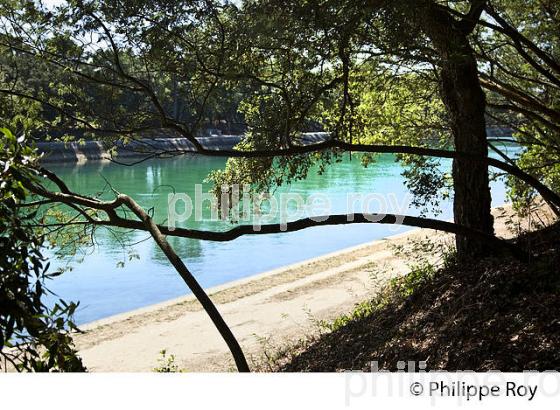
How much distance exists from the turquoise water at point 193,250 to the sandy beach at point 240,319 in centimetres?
64

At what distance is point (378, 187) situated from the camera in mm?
15219

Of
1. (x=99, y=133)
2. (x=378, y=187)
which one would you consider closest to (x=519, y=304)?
(x=99, y=133)

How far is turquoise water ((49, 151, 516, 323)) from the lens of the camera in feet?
26.6

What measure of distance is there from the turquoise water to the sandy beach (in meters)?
0.64

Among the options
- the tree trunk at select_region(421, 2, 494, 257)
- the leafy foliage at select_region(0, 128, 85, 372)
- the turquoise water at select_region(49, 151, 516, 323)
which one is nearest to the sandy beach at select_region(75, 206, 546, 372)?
the turquoise water at select_region(49, 151, 516, 323)

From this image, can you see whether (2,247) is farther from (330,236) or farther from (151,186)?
(151,186)

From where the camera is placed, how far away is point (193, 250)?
34.0 feet

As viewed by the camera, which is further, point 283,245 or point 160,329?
point 283,245

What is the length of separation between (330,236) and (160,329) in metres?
6.20

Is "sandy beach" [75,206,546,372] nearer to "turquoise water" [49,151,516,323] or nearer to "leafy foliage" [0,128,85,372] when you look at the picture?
"turquoise water" [49,151,516,323]

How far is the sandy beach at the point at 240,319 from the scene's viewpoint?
5.52 meters

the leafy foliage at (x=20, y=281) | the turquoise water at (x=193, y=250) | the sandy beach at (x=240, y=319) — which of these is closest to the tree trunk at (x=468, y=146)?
the sandy beach at (x=240, y=319)

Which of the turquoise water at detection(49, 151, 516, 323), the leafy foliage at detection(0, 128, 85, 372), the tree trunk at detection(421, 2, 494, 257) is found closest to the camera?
the leafy foliage at detection(0, 128, 85, 372)

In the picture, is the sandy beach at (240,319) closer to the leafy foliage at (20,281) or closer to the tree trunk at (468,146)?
the tree trunk at (468,146)
